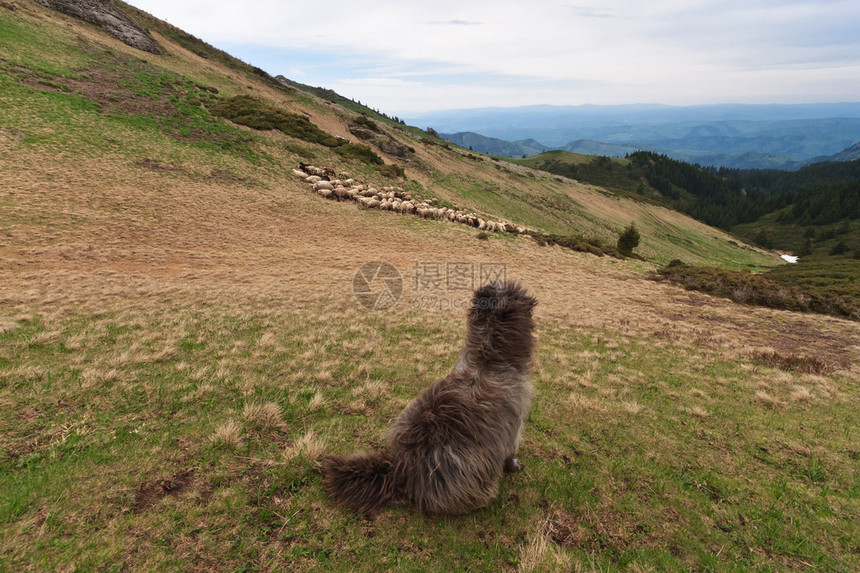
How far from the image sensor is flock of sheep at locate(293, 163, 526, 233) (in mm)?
27453

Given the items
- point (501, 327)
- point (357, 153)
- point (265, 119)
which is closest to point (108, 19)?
point (265, 119)

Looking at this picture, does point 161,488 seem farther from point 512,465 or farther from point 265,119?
point 265,119

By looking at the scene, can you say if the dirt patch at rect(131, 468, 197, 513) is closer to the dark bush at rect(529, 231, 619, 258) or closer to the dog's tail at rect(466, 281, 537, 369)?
the dog's tail at rect(466, 281, 537, 369)

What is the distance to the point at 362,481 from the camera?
3693mm

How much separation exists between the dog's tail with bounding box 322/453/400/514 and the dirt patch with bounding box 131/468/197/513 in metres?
1.53

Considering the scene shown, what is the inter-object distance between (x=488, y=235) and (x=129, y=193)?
23584mm

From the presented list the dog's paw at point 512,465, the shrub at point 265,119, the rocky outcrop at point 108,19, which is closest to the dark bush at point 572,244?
the shrub at point 265,119

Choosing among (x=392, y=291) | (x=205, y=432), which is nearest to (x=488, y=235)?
(x=392, y=291)

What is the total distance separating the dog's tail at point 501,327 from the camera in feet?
14.2

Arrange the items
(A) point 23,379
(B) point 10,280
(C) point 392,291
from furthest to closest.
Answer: (C) point 392,291 → (B) point 10,280 → (A) point 23,379

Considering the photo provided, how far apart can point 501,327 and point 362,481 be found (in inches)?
94.1

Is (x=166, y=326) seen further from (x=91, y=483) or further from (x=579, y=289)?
(x=579, y=289)

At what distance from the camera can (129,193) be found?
19812 millimetres

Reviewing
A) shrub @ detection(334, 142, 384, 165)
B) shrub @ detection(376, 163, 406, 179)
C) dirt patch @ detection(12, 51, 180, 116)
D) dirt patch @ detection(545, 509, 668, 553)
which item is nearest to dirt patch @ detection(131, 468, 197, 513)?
dirt patch @ detection(545, 509, 668, 553)
